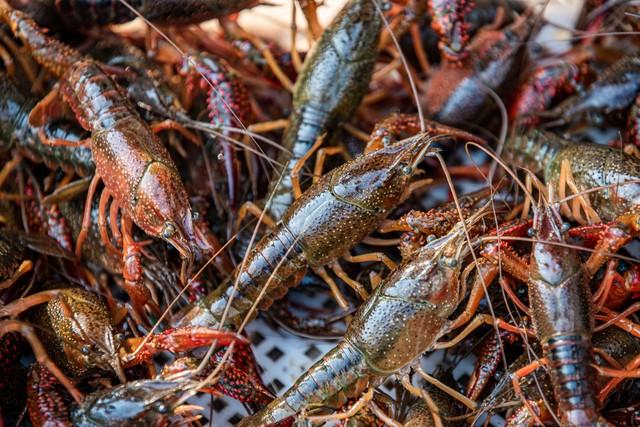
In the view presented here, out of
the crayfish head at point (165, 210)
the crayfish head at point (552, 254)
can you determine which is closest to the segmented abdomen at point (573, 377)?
the crayfish head at point (552, 254)

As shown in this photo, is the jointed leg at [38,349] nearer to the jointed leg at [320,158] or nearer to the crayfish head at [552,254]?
the jointed leg at [320,158]

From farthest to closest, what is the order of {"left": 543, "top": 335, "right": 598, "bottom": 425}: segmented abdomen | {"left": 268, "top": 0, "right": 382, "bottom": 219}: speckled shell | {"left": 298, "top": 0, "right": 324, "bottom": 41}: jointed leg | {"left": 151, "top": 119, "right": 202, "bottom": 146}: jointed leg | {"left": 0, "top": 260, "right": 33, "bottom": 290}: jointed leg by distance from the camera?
{"left": 298, "top": 0, "right": 324, "bottom": 41}: jointed leg < {"left": 268, "top": 0, "right": 382, "bottom": 219}: speckled shell < {"left": 151, "top": 119, "right": 202, "bottom": 146}: jointed leg < {"left": 0, "top": 260, "right": 33, "bottom": 290}: jointed leg < {"left": 543, "top": 335, "right": 598, "bottom": 425}: segmented abdomen

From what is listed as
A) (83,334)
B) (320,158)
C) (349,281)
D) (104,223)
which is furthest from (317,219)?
(83,334)

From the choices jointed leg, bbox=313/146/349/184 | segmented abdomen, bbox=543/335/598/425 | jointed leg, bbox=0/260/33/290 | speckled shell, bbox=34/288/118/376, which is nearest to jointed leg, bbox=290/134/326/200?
jointed leg, bbox=313/146/349/184

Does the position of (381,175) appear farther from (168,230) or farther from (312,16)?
(312,16)

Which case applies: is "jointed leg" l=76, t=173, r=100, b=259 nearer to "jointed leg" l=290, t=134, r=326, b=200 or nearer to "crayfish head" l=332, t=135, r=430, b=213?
"jointed leg" l=290, t=134, r=326, b=200

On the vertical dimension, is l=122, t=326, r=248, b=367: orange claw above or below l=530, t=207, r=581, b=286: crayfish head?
below

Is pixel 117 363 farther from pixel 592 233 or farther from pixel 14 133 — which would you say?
pixel 592 233

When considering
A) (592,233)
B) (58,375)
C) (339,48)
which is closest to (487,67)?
(339,48)
